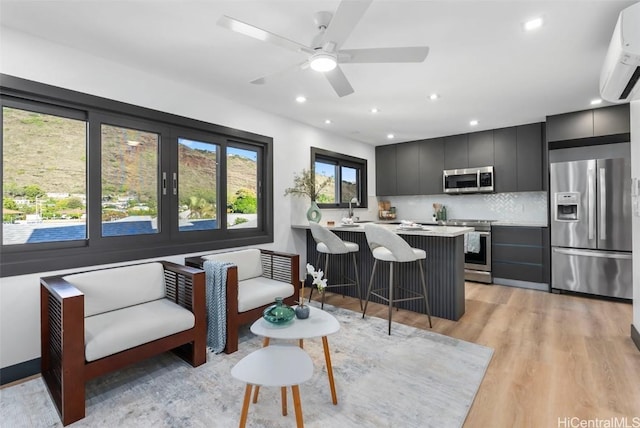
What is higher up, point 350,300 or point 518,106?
point 518,106

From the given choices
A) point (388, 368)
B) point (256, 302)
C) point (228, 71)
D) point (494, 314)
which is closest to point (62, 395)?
point (256, 302)

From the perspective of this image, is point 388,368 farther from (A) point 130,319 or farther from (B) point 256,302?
(A) point 130,319

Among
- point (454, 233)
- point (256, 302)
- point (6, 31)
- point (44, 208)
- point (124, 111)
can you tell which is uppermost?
point (6, 31)

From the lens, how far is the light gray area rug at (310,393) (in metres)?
1.72

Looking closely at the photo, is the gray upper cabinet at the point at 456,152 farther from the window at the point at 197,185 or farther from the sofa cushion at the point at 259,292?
the window at the point at 197,185

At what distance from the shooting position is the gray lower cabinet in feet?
14.1

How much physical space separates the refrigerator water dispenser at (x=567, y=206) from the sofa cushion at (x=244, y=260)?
12.9 ft

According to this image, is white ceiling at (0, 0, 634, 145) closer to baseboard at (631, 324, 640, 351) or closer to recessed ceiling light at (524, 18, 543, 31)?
recessed ceiling light at (524, 18, 543, 31)

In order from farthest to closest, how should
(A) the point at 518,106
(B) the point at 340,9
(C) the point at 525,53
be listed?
(A) the point at 518,106 → (C) the point at 525,53 → (B) the point at 340,9

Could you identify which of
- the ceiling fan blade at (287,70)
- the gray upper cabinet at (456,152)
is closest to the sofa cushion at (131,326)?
the ceiling fan blade at (287,70)

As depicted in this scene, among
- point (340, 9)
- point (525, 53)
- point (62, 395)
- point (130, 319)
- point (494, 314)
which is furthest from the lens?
point (494, 314)

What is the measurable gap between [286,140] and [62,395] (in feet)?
11.1

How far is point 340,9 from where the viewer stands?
1515 millimetres

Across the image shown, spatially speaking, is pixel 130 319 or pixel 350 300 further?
pixel 350 300
